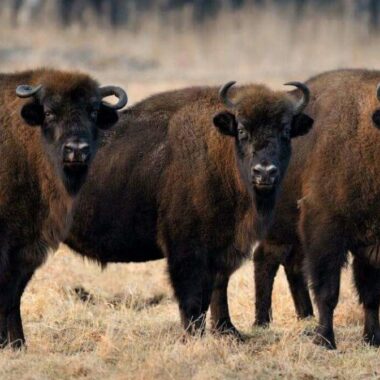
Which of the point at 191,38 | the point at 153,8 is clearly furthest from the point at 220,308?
the point at 153,8

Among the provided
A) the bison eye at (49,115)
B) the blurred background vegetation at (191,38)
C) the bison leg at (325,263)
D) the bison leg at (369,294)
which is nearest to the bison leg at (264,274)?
the bison leg at (369,294)

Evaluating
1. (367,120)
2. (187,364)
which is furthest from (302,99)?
(187,364)

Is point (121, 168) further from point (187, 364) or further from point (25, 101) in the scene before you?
point (187, 364)

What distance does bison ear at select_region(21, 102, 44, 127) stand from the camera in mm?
10180

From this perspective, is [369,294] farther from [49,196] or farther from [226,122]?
[49,196]

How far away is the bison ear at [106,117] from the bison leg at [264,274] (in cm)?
259

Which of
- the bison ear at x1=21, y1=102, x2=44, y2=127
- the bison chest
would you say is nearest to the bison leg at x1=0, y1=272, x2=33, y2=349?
the bison ear at x1=21, y1=102, x2=44, y2=127

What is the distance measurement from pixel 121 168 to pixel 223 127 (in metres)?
1.25

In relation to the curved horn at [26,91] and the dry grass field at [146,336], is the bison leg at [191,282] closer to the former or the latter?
the dry grass field at [146,336]

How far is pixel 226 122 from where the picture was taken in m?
10.7

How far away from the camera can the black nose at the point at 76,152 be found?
9.93 m

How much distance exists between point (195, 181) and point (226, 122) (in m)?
0.64

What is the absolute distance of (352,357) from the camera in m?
9.95

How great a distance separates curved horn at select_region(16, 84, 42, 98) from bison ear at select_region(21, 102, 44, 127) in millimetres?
99
